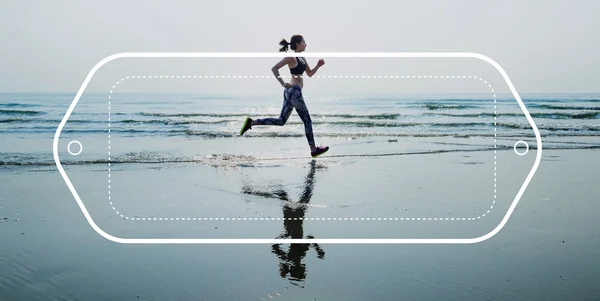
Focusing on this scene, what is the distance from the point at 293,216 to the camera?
20.1 ft

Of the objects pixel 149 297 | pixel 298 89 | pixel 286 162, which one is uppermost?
pixel 298 89

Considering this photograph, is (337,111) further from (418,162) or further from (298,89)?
(298,89)

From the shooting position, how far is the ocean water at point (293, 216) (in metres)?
4.11

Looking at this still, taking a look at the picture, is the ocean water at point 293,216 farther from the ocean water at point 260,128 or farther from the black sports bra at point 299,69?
the black sports bra at point 299,69

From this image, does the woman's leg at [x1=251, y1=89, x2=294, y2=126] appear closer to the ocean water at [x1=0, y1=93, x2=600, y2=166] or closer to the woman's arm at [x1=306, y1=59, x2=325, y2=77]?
the woman's arm at [x1=306, y1=59, x2=325, y2=77]

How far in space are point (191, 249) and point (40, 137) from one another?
38.4ft

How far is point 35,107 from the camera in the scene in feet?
81.4

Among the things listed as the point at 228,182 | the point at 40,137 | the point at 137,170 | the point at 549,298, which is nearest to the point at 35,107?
the point at 40,137

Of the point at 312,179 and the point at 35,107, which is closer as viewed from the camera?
the point at 312,179

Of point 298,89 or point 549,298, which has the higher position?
point 298,89

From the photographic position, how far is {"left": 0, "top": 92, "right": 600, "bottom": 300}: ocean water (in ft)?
13.5

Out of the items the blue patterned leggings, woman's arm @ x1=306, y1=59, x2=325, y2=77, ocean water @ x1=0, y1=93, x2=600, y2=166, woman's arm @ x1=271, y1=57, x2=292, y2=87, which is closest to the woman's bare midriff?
the blue patterned leggings

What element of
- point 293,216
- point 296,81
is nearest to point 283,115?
point 296,81

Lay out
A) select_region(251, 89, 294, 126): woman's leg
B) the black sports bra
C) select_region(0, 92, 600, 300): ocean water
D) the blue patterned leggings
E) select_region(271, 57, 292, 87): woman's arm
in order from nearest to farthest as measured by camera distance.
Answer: select_region(0, 92, 600, 300): ocean water
select_region(271, 57, 292, 87): woman's arm
the black sports bra
the blue patterned leggings
select_region(251, 89, 294, 126): woman's leg
